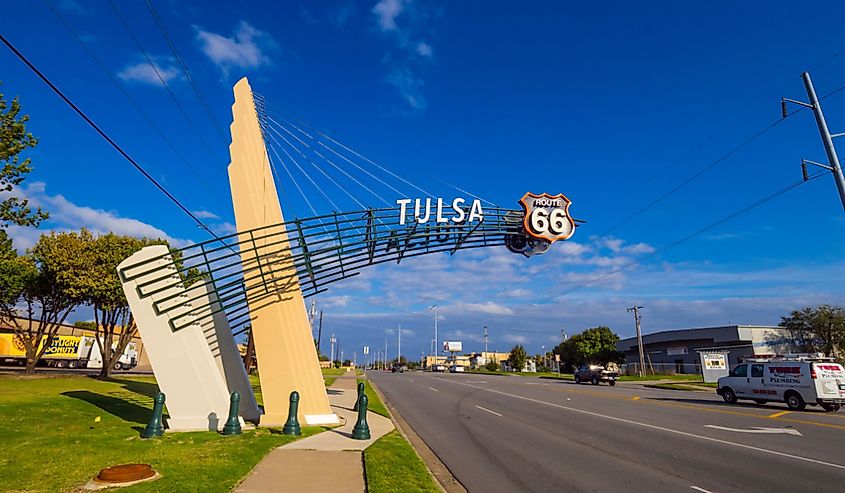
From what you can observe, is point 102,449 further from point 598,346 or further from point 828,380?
point 598,346

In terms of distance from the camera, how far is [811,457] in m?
9.63

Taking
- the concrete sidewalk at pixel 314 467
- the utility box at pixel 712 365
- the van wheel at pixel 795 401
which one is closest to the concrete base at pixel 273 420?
the concrete sidewalk at pixel 314 467

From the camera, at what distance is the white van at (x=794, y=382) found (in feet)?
60.6

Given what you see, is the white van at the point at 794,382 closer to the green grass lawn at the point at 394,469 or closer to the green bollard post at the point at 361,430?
the green grass lawn at the point at 394,469

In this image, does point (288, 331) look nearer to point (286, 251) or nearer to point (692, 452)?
point (286, 251)

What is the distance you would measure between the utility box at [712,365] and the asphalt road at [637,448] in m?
21.6

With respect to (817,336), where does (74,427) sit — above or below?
below

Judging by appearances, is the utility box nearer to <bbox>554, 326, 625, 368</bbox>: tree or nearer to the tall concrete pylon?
<bbox>554, 326, 625, 368</bbox>: tree

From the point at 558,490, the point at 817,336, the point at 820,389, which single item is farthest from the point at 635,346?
the point at 558,490

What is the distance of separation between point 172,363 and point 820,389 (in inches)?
870

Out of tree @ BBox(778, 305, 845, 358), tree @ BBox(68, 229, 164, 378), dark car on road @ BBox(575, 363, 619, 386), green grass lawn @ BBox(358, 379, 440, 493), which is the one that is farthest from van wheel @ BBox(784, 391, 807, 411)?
tree @ BBox(778, 305, 845, 358)

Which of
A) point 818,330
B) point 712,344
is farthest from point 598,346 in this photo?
point 818,330

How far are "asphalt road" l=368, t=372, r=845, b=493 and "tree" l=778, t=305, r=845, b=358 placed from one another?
4495 cm

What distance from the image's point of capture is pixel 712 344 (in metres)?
58.3
